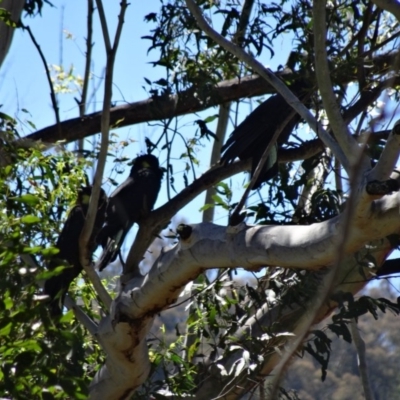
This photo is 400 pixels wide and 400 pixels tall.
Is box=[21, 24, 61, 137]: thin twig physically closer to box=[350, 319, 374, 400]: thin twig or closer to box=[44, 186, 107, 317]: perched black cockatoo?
box=[44, 186, 107, 317]: perched black cockatoo

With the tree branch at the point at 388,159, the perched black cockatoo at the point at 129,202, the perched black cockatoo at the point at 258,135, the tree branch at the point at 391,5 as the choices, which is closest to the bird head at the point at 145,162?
the perched black cockatoo at the point at 129,202

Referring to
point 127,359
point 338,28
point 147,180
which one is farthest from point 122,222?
point 338,28

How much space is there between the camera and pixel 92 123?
5828 millimetres

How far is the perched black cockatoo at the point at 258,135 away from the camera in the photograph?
485 centimetres

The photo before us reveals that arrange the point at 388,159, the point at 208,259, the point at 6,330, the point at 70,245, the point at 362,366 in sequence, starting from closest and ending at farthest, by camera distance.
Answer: the point at 6,330 < the point at 388,159 < the point at 208,259 < the point at 70,245 < the point at 362,366

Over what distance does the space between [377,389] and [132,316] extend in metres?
6.84

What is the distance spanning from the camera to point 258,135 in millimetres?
4879

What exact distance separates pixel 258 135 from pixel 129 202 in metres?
0.97

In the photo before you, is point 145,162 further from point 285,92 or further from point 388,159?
point 388,159

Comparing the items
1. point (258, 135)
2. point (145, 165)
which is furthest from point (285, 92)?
point (145, 165)

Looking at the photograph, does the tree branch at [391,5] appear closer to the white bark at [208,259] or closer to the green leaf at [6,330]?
the white bark at [208,259]

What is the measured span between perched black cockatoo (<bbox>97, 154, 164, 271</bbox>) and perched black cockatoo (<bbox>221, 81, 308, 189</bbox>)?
62 cm

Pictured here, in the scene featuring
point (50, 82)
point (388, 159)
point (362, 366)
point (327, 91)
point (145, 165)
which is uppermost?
point (50, 82)

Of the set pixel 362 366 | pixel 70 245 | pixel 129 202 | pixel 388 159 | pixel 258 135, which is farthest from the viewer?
pixel 362 366
